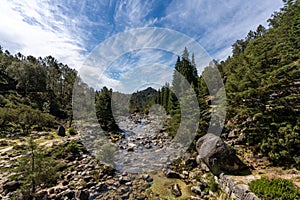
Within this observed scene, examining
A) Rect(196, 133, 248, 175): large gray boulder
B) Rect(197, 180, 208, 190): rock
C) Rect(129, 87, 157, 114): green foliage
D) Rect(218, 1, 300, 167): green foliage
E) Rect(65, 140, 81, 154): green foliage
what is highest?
Rect(129, 87, 157, 114): green foliage

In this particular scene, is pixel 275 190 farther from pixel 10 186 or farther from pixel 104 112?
pixel 104 112

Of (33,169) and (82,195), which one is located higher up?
(33,169)

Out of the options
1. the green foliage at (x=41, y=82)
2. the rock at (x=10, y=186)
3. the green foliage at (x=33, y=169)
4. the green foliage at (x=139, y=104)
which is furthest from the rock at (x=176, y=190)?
the green foliage at (x=41, y=82)

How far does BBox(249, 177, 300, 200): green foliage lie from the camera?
18.3 feet

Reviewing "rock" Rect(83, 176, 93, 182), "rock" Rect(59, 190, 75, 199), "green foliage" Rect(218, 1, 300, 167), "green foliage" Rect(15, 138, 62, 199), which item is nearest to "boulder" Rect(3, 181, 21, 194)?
"green foliage" Rect(15, 138, 62, 199)

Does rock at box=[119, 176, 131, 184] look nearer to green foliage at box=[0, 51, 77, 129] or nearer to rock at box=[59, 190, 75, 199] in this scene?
rock at box=[59, 190, 75, 199]

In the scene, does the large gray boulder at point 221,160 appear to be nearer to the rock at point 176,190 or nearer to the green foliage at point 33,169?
the rock at point 176,190

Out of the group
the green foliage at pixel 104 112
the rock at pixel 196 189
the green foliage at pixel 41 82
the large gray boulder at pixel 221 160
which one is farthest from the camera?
the green foliage at pixel 41 82

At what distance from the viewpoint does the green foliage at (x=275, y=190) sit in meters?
5.59

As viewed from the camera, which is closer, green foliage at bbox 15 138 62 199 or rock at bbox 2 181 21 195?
green foliage at bbox 15 138 62 199

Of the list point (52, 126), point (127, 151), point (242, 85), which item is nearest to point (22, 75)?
point (52, 126)

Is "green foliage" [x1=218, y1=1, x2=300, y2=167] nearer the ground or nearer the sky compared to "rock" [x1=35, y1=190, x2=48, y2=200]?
nearer the sky

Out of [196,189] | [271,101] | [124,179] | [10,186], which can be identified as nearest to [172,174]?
[196,189]

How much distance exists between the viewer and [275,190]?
592 centimetres
